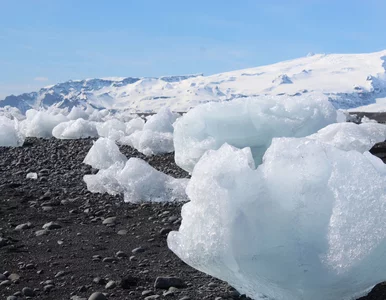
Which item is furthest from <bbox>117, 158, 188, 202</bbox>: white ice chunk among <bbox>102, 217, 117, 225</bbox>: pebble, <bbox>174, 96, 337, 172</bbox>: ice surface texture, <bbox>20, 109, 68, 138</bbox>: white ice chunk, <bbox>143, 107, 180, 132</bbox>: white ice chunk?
<bbox>20, 109, 68, 138</bbox>: white ice chunk

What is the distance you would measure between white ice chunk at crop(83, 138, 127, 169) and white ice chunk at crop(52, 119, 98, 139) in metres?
5.00

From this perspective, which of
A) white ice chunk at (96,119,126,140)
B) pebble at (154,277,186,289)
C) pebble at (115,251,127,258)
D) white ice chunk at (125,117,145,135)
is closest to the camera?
pebble at (154,277,186,289)

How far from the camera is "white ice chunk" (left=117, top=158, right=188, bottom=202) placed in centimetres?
766

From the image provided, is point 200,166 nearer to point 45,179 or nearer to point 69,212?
point 69,212

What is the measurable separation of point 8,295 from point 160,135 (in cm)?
799

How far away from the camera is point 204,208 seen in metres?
3.61

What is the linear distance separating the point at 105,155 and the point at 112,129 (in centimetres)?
488

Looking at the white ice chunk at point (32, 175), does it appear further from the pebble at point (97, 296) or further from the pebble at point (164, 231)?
the pebble at point (97, 296)

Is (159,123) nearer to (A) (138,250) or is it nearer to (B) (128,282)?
(A) (138,250)

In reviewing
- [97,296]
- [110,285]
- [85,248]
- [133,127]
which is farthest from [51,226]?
[133,127]

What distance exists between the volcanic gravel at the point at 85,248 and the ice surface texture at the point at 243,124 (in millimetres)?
1328

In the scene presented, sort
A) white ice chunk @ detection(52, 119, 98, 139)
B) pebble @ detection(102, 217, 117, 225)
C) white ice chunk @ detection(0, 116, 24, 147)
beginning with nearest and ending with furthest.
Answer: pebble @ detection(102, 217, 117, 225), white ice chunk @ detection(0, 116, 24, 147), white ice chunk @ detection(52, 119, 98, 139)

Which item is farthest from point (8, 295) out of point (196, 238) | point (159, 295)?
point (196, 238)

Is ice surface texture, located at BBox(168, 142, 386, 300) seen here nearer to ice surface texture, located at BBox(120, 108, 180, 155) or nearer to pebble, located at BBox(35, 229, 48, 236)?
pebble, located at BBox(35, 229, 48, 236)
